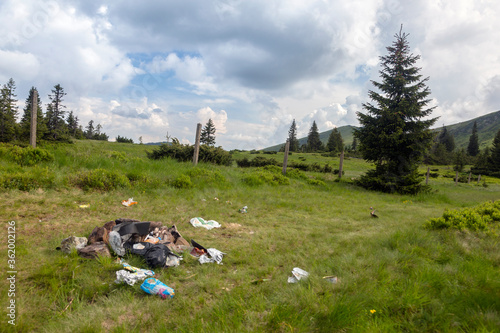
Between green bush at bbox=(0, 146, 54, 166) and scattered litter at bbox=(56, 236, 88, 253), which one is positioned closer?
scattered litter at bbox=(56, 236, 88, 253)

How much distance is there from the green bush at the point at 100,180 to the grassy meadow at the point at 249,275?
6cm

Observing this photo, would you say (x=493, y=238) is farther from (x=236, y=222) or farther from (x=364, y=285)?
(x=236, y=222)

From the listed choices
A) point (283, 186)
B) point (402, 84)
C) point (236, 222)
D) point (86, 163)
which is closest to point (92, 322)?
point (236, 222)

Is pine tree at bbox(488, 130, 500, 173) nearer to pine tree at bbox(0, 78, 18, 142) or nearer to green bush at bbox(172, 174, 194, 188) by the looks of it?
green bush at bbox(172, 174, 194, 188)

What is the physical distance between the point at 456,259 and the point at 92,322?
217 inches

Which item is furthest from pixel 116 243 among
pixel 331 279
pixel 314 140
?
pixel 314 140

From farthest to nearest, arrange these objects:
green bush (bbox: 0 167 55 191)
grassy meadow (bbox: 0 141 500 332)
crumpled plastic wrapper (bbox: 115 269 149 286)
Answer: green bush (bbox: 0 167 55 191)
crumpled plastic wrapper (bbox: 115 269 149 286)
grassy meadow (bbox: 0 141 500 332)

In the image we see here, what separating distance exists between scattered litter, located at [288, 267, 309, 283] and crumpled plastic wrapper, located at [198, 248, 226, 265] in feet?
4.15

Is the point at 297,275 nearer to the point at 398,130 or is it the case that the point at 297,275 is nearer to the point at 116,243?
the point at 116,243

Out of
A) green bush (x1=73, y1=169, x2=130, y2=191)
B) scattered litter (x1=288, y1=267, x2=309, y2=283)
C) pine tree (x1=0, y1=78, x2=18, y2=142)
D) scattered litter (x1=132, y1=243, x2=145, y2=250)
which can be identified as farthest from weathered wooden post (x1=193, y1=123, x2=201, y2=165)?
pine tree (x1=0, y1=78, x2=18, y2=142)

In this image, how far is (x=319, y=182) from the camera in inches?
610

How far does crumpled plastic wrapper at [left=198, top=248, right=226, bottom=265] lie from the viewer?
3981 mm

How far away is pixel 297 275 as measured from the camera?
3547 millimetres

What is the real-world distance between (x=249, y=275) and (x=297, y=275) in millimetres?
749
